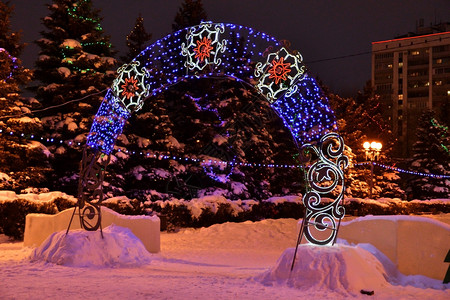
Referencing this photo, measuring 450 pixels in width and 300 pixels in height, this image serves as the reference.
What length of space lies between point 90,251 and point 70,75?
1423cm

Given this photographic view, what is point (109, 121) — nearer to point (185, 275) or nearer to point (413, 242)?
point (185, 275)

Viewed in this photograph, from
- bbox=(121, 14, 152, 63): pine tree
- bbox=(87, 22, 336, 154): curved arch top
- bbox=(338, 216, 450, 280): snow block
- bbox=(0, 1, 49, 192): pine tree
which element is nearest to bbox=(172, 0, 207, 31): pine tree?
bbox=(121, 14, 152, 63): pine tree

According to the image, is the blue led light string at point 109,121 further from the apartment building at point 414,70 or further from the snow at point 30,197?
the apartment building at point 414,70

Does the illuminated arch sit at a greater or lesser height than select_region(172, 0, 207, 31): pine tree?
lesser

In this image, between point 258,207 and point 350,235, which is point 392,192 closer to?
point 258,207

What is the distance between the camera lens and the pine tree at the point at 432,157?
3544cm

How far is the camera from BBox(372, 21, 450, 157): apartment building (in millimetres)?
94875

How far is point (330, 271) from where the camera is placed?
A: 809cm

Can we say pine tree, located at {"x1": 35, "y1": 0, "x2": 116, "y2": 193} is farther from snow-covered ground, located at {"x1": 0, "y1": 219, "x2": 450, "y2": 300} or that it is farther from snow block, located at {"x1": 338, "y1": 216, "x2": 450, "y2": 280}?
snow block, located at {"x1": 338, "y1": 216, "x2": 450, "y2": 280}

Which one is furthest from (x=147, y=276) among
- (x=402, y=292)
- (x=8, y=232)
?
(x=8, y=232)

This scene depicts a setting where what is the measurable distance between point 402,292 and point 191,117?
19731mm

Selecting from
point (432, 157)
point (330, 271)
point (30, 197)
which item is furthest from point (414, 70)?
point (330, 271)

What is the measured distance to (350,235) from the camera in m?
10.7

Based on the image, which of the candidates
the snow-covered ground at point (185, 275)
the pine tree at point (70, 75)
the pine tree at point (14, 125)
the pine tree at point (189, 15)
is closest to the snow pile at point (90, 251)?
the snow-covered ground at point (185, 275)
